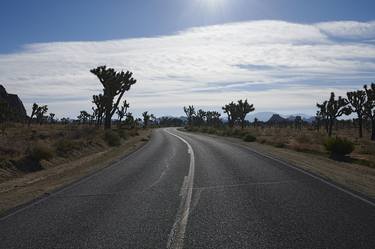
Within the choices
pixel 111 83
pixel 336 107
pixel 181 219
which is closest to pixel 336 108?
pixel 336 107

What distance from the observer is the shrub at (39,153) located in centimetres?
1888

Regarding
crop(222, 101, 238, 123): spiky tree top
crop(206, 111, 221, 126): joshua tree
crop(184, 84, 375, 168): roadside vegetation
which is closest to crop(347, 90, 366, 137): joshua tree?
crop(184, 84, 375, 168): roadside vegetation

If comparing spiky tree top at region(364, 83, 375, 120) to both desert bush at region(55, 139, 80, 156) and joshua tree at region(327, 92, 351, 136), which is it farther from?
desert bush at region(55, 139, 80, 156)

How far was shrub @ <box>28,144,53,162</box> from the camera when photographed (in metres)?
18.9

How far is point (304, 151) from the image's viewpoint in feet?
88.8

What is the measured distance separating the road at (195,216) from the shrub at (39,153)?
651cm

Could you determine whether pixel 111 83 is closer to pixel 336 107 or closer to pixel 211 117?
pixel 336 107

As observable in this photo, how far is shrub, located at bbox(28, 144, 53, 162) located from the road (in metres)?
6.51

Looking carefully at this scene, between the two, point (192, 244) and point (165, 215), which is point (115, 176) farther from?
point (192, 244)

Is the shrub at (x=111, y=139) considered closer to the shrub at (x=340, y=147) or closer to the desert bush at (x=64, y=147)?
the desert bush at (x=64, y=147)

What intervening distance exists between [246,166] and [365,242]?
1079 cm

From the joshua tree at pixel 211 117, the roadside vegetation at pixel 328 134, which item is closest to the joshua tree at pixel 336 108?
the roadside vegetation at pixel 328 134

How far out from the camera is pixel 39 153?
1916 centimetres

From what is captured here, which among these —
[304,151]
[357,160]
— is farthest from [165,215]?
[304,151]
